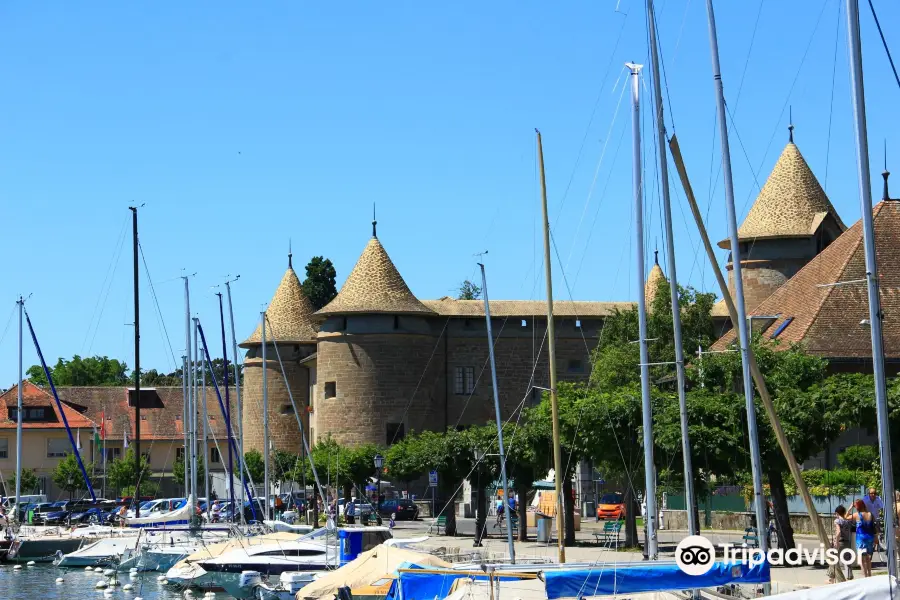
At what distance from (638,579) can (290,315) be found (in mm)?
57835

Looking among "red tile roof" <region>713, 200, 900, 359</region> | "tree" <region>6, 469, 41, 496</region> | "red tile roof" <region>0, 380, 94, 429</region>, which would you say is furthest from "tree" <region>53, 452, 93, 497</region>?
"red tile roof" <region>713, 200, 900, 359</region>

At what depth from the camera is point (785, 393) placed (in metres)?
26.6

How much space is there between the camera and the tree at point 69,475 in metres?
68.2

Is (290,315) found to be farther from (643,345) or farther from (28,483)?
(643,345)

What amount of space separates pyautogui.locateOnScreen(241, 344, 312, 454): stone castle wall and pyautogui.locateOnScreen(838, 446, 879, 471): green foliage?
124 feet

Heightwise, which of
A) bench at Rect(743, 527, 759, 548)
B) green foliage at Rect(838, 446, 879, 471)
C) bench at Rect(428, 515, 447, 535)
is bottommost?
bench at Rect(428, 515, 447, 535)

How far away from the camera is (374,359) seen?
63156 millimetres

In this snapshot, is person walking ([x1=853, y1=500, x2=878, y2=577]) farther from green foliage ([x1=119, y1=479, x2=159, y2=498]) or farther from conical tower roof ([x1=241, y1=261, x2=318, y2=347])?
conical tower roof ([x1=241, y1=261, x2=318, y2=347])

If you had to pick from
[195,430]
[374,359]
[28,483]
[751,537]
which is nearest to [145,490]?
[28,483]

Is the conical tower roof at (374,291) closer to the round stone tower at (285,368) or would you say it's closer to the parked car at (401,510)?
the round stone tower at (285,368)

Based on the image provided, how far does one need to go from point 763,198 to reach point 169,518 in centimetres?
2869

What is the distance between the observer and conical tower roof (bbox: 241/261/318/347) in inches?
2830

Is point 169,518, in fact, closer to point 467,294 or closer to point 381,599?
point 381,599

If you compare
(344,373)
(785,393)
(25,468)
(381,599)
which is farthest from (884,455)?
(25,468)
